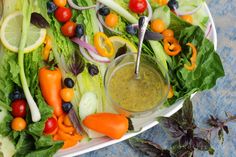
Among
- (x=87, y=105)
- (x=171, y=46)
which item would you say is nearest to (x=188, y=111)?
(x=171, y=46)

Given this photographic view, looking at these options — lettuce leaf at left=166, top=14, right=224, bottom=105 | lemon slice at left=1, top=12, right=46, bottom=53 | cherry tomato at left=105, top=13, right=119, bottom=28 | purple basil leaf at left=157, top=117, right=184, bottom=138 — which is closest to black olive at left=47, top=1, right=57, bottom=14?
lemon slice at left=1, top=12, right=46, bottom=53

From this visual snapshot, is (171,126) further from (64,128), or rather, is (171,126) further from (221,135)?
(64,128)

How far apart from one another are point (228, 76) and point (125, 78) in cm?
55

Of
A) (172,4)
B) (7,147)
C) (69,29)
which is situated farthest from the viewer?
(172,4)

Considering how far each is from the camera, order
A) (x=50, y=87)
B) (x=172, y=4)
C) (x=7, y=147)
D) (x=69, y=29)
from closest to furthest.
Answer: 1. (x=7, y=147)
2. (x=50, y=87)
3. (x=69, y=29)
4. (x=172, y=4)

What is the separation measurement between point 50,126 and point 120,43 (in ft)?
1.61

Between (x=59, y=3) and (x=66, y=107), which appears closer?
(x=66, y=107)

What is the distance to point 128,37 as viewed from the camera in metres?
2.22

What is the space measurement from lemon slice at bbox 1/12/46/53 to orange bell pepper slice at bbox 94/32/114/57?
231 millimetres

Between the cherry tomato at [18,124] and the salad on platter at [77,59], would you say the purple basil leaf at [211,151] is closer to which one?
the salad on platter at [77,59]

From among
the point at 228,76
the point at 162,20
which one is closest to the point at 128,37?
the point at 162,20

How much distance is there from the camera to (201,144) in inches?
82.0

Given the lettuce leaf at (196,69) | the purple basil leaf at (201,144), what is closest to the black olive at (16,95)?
the lettuce leaf at (196,69)

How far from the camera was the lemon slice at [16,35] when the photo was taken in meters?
2.07
